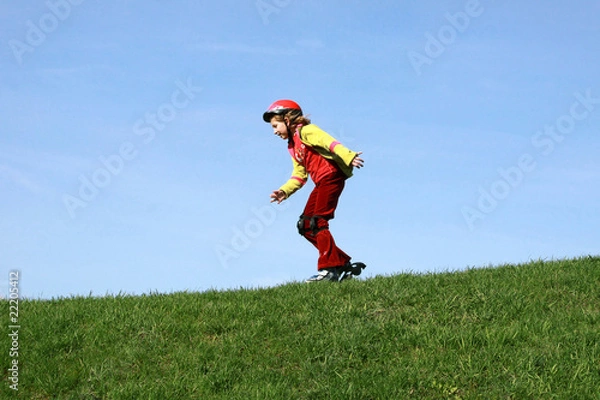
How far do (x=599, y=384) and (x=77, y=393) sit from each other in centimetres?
503

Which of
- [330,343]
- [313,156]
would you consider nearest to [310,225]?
[313,156]

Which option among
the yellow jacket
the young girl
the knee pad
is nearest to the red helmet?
the young girl

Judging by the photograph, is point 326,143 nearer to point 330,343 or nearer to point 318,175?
point 318,175

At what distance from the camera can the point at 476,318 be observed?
7875mm

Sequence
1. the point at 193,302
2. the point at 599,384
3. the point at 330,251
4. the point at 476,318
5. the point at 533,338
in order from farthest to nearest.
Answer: the point at 330,251 → the point at 193,302 → the point at 476,318 → the point at 533,338 → the point at 599,384

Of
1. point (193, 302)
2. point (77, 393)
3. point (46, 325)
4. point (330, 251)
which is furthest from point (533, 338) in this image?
point (46, 325)

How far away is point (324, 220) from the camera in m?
9.88

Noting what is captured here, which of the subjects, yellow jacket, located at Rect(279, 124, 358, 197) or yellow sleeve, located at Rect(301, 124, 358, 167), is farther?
yellow jacket, located at Rect(279, 124, 358, 197)

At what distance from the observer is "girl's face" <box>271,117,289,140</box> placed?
33.7ft

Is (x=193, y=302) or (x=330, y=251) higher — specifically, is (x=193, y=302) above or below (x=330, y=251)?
below

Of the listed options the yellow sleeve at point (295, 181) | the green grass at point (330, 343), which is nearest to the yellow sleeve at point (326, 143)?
the yellow sleeve at point (295, 181)

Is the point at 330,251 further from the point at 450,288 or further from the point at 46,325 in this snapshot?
the point at 46,325

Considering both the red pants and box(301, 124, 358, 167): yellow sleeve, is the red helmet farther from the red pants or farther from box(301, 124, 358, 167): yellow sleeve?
the red pants

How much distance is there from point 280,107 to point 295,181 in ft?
3.59
